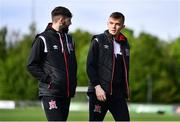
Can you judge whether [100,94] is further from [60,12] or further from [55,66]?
[60,12]

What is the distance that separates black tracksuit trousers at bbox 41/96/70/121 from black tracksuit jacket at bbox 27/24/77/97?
0.07 meters

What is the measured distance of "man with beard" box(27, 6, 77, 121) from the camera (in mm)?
9344

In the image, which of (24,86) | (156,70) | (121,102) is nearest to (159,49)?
(156,70)

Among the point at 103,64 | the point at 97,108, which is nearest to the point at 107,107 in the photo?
the point at 97,108

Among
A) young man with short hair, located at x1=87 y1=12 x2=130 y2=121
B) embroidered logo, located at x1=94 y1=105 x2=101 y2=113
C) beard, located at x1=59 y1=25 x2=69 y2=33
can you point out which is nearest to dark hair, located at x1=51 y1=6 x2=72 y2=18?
beard, located at x1=59 y1=25 x2=69 y2=33

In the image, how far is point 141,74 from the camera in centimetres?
8625

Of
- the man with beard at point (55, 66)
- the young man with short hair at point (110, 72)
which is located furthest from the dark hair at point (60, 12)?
the young man with short hair at point (110, 72)

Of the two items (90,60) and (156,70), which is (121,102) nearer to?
(90,60)

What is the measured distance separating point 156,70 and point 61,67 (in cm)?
7831

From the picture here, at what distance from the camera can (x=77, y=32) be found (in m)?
105

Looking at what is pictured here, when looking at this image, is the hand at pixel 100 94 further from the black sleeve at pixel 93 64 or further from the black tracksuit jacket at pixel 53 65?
the black tracksuit jacket at pixel 53 65

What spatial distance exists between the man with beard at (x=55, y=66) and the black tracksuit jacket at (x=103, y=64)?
49cm

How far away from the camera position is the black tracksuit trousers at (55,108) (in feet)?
30.5

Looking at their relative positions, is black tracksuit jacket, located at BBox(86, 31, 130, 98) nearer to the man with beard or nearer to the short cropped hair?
the man with beard
